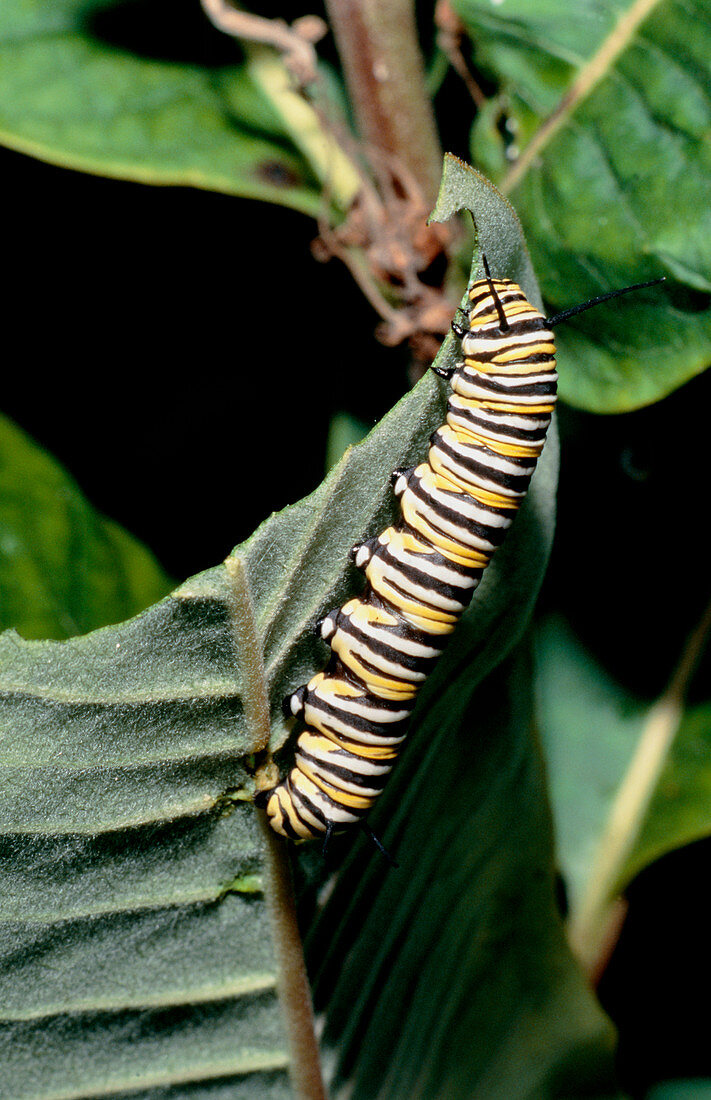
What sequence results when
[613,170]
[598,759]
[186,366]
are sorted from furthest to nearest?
[186,366] → [598,759] → [613,170]

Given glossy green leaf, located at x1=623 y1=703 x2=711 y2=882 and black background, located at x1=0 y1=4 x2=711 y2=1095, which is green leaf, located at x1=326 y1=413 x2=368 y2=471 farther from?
glossy green leaf, located at x1=623 y1=703 x2=711 y2=882

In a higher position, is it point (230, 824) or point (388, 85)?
point (388, 85)

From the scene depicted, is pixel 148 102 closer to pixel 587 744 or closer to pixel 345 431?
pixel 345 431

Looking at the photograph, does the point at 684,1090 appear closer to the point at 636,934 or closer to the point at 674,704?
the point at 636,934

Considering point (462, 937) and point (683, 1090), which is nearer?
point (462, 937)

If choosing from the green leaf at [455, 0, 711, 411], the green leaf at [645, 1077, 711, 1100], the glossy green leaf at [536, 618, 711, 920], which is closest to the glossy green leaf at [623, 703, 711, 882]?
the glossy green leaf at [536, 618, 711, 920]

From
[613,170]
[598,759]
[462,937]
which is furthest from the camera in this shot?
[598,759]

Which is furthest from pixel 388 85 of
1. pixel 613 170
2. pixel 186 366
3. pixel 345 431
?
pixel 186 366
